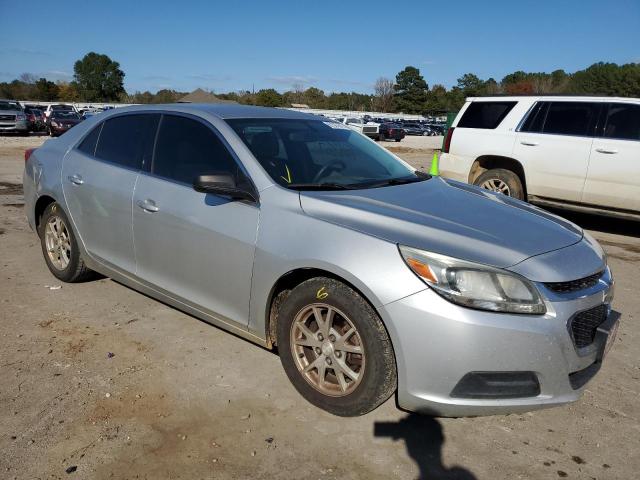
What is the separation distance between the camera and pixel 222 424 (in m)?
2.81

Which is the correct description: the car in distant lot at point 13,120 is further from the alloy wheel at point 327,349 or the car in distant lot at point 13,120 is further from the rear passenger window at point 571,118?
the alloy wheel at point 327,349

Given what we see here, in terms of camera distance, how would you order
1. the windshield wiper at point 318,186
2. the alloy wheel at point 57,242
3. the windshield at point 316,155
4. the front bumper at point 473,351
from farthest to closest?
the alloy wheel at point 57,242, the windshield at point 316,155, the windshield wiper at point 318,186, the front bumper at point 473,351

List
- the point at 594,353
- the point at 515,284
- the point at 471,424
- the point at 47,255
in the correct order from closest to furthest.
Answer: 1. the point at 515,284
2. the point at 594,353
3. the point at 471,424
4. the point at 47,255

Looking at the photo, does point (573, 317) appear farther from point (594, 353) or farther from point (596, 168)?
point (596, 168)

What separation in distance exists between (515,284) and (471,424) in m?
0.89

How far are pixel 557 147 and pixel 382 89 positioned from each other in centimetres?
12869

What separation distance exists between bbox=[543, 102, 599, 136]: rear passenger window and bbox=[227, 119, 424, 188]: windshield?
4.41 meters

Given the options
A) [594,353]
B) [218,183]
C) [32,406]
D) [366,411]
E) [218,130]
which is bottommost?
[32,406]

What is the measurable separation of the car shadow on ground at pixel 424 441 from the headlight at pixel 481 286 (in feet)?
2.54

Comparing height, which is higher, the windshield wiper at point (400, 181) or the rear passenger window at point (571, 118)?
the rear passenger window at point (571, 118)

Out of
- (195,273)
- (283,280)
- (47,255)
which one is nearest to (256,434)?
(283,280)

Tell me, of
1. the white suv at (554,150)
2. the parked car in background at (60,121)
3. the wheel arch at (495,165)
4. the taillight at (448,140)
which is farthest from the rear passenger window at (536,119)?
the parked car in background at (60,121)

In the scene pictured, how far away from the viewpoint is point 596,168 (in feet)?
23.6

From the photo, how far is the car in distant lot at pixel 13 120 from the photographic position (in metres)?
25.8
